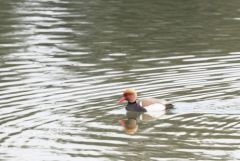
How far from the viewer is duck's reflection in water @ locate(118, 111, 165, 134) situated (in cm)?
1742

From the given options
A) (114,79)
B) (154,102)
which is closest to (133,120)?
(154,102)

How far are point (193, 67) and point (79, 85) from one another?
3437mm

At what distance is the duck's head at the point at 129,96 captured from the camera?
18906 mm

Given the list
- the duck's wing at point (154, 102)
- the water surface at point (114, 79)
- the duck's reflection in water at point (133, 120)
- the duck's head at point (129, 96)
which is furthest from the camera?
the duck's head at point (129, 96)

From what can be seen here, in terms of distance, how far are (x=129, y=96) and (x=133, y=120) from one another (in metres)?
0.67

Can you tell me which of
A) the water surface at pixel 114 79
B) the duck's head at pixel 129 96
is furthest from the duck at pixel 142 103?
the water surface at pixel 114 79

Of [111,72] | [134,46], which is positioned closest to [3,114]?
[111,72]

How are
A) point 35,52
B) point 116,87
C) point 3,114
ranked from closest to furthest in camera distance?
point 3,114 < point 116,87 < point 35,52

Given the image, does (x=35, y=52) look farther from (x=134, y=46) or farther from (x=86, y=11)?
(x=86, y=11)

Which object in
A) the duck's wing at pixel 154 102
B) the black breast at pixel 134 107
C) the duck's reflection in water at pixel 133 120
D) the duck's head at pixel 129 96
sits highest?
the duck's head at pixel 129 96

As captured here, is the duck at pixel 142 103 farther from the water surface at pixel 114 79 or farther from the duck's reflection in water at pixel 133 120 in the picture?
the water surface at pixel 114 79

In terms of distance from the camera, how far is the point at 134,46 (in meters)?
26.2

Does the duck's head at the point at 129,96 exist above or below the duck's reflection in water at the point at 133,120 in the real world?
above

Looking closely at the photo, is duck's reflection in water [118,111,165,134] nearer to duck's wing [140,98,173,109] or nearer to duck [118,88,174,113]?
duck [118,88,174,113]
